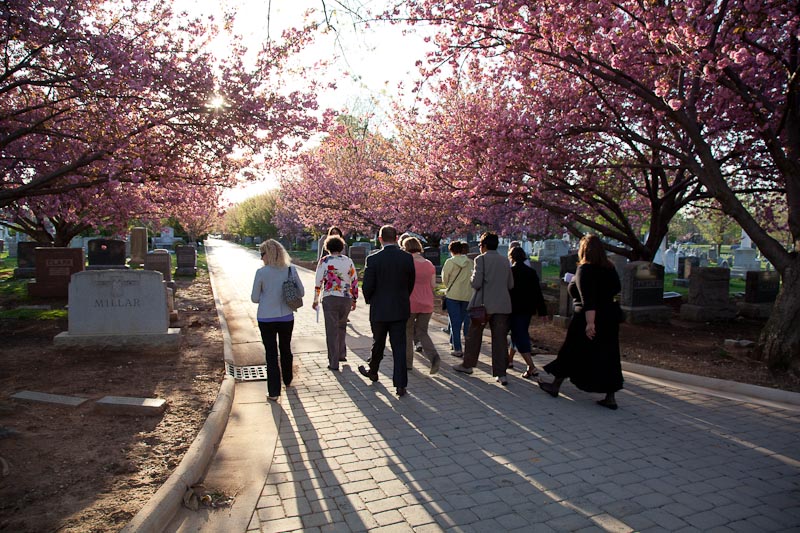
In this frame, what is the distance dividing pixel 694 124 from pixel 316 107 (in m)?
6.73

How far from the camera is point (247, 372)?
7.54 metres

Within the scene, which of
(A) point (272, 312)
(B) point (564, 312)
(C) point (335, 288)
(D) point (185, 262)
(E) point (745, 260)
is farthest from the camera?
(E) point (745, 260)

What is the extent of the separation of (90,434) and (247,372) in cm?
275

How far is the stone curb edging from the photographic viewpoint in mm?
3359

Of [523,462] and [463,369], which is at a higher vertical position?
[463,369]

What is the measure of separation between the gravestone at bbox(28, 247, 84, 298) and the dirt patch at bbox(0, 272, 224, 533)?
6.81 metres

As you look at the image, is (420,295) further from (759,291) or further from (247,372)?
(759,291)

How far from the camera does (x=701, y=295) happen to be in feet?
42.8

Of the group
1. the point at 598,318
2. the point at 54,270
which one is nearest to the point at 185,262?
the point at 54,270

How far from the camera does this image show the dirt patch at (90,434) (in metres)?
3.57

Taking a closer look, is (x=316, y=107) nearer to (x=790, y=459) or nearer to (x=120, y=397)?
(x=120, y=397)

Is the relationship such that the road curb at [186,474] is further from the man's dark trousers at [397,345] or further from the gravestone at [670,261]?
the gravestone at [670,261]

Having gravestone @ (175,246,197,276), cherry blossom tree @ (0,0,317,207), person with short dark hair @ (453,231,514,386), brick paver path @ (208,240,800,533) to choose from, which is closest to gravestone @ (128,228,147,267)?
gravestone @ (175,246,197,276)

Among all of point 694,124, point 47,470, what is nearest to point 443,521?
point 47,470
